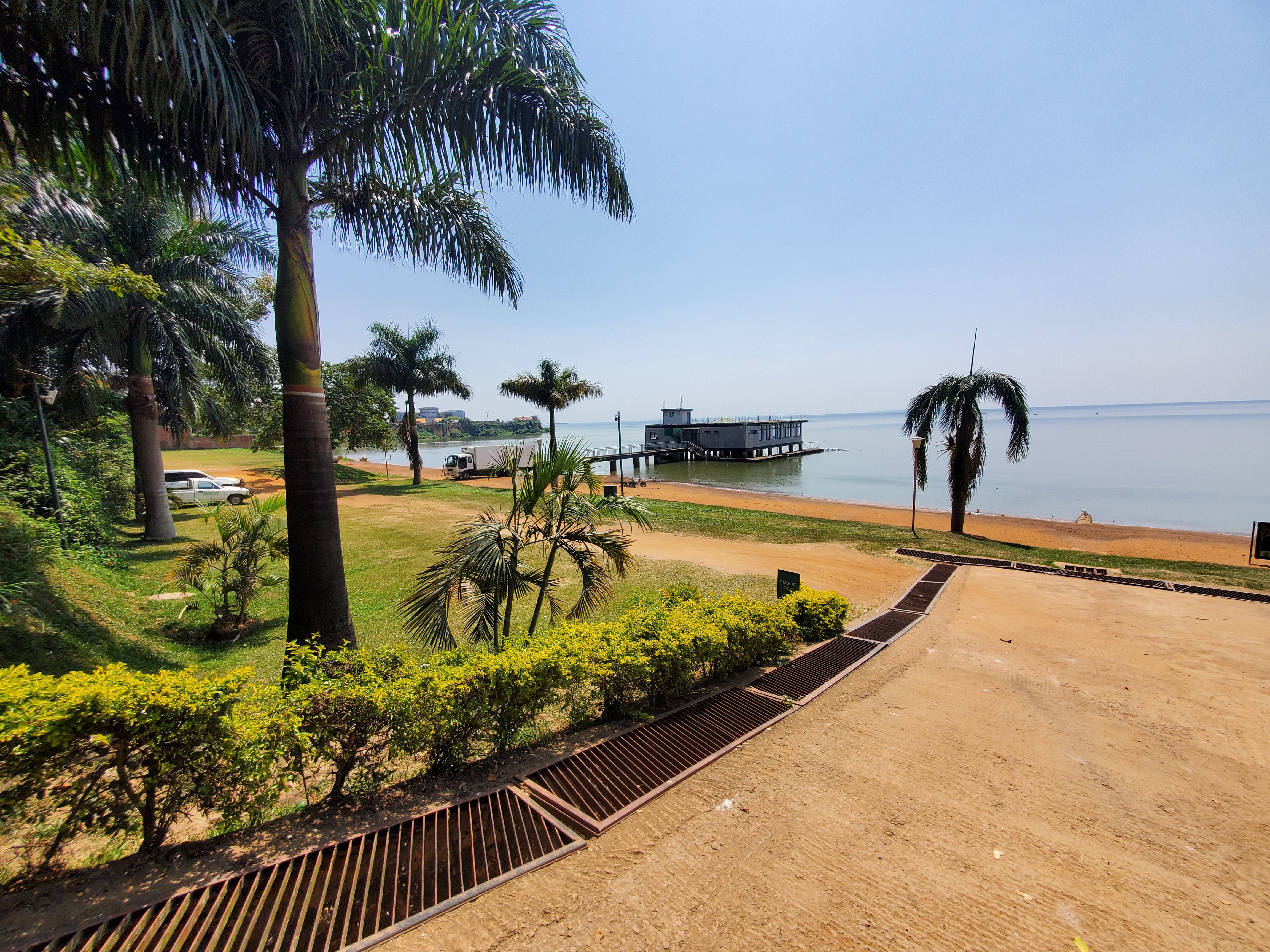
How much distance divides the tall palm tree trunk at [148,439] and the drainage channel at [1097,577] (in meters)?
15.6

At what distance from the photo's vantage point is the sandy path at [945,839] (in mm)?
2111

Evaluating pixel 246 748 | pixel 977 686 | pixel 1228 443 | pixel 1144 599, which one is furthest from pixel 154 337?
pixel 1228 443

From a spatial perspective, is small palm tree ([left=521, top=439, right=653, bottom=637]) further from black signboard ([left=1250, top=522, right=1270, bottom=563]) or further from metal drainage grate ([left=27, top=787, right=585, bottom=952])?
black signboard ([left=1250, top=522, right=1270, bottom=563])

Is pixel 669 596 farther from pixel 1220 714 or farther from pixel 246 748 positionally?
pixel 1220 714

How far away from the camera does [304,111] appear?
4254mm

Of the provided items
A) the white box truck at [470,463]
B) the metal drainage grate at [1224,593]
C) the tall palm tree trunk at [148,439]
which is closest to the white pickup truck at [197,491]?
the tall palm tree trunk at [148,439]

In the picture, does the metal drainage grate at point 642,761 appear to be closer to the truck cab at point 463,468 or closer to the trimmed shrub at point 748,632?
the trimmed shrub at point 748,632

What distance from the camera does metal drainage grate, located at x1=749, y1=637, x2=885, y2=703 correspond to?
454 centimetres

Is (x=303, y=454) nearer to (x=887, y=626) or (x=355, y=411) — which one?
(x=887, y=626)

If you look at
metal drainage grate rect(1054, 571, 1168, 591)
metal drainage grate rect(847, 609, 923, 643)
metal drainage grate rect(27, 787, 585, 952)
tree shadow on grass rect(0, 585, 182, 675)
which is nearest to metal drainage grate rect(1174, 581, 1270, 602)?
metal drainage grate rect(1054, 571, 1168, 591)

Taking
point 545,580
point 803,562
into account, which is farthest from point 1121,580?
point 545,580

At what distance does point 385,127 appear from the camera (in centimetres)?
446

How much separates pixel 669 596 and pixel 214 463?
4097 centimetres

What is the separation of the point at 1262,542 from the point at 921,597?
1231 cm
